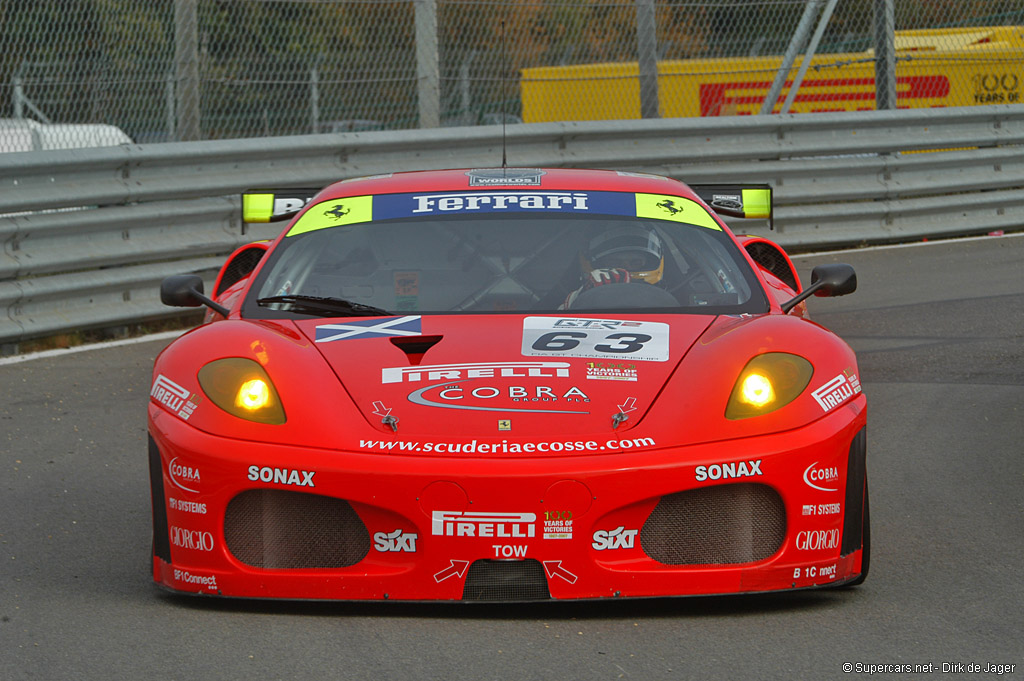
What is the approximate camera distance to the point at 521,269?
5.03 meters

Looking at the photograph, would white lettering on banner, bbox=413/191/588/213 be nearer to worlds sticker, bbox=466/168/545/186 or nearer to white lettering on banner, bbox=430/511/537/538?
worlds sticker, bbox=466/168/545/186

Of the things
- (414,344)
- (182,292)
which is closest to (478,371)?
(414,344)

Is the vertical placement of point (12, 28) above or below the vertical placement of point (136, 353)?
above

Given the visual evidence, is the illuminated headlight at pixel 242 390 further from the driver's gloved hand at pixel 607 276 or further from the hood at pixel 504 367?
the driver's gloved hand at pixel 607 276

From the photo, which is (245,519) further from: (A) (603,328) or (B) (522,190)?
(B) (522,190)

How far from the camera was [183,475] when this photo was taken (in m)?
3.98

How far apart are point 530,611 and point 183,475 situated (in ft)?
3.23

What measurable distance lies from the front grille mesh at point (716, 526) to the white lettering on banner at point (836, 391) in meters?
0.33

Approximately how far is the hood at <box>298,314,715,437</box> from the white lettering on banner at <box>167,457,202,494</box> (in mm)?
464

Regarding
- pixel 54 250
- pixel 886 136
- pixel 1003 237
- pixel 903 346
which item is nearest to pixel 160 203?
pixel 54 250

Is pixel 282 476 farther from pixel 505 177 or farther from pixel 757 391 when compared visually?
pixel 505 177

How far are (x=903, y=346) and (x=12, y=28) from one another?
565cm

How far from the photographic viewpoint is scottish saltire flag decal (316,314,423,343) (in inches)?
175

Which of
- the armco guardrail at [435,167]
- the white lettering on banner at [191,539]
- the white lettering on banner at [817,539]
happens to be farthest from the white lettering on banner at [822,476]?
the armco guardrail at [435,167]
